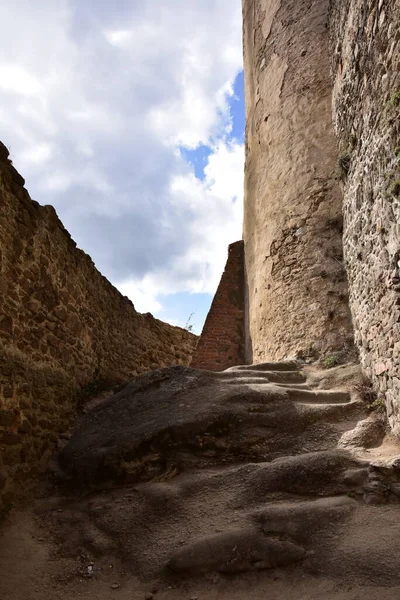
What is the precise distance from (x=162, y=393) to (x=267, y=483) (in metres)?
1.88

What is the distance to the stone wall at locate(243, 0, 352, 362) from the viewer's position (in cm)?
640

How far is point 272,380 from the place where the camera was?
17.9 feet

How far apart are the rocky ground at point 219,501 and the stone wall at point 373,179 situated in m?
0.57

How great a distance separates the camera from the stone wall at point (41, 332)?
4.44 metres

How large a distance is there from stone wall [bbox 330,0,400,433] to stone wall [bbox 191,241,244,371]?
3.26 meters

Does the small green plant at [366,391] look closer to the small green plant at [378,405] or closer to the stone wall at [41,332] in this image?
the small green plant at [378,405]

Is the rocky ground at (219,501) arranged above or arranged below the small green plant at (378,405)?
below

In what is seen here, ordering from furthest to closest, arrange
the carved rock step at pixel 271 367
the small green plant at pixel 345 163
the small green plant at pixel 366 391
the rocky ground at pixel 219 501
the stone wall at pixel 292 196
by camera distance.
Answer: the stone wall at pixel 292 196 → the carved rock step at pixel 271 367 → the small green plant at pixel 345 163 → the small green plant at pixel 366 391 → the rocky ground at pixel 219 501

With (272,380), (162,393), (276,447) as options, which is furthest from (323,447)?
(162,393)

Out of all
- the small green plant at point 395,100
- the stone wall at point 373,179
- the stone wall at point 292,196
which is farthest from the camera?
the stone wall at point 292,196

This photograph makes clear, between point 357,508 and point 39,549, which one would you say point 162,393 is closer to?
point 39,549

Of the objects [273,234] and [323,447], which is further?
[273,234]

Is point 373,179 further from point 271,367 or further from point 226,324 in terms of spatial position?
point 226,324

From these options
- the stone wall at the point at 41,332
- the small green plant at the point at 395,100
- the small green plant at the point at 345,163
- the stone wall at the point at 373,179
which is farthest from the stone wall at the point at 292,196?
the stone wall at the point at 41,332
